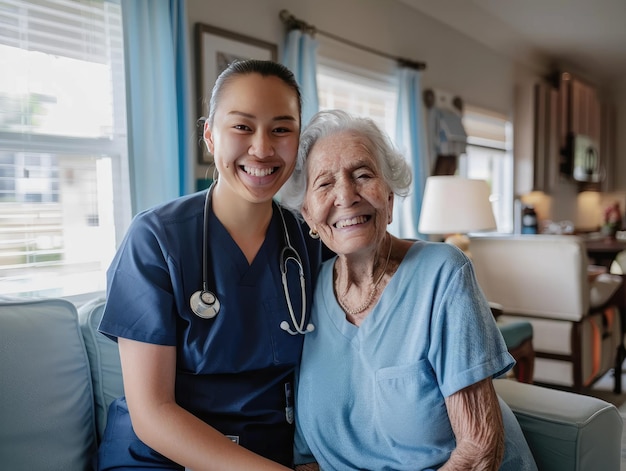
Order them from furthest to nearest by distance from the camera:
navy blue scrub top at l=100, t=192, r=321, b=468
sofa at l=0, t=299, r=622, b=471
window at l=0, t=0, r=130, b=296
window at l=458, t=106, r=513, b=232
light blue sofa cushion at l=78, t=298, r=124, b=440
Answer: window at l=458, t=106, r=513, b=232 < window at l=0, t=0, r=130, b=296 < light blue sofa cushion at l=78, t=298, r=124, b=440 < sofa at l=0, t=299, r=622, b=471 < navy blue scrub top at l=100, t=192, r=321, b=468

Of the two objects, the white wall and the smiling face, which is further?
the white wall

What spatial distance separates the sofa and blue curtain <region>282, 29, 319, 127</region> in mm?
1912

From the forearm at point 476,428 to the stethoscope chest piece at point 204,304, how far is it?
1.71ft

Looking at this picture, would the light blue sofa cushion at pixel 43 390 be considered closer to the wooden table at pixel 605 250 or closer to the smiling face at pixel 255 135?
the smiling face at pixel 255 135

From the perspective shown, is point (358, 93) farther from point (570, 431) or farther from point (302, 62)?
point (570, 431)

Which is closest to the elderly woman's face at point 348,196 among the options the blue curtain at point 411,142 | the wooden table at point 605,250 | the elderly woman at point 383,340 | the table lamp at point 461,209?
the elderly woman at point 383,340

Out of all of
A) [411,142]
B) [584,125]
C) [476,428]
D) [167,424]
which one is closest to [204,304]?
[167,424]

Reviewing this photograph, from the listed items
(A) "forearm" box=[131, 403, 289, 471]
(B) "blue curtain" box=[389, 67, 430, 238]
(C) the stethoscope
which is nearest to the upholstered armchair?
(B) "blue curtain" box=[389, 67, 430, 238]

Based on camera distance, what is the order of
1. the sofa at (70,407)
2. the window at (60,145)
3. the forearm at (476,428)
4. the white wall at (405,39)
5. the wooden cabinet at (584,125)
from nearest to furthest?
the forearm at (476,428) < the sofa at (70,407) < the window at (60,145) < the white wall at (405,39) < the wooden cabinet at (584,125)

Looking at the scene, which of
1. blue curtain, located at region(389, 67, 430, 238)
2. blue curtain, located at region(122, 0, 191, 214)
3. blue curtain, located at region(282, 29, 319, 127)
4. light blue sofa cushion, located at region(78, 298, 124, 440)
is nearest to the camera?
light blue sofa cushion, located at region(78, 298, 124, 440)

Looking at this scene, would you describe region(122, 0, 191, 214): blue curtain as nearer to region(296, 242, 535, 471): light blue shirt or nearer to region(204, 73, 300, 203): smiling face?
region(204, 73, 300, 203): smiling face

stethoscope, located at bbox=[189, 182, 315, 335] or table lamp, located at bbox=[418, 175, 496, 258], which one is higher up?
table lamp, located at bbox=[418, 175, 496, 258]

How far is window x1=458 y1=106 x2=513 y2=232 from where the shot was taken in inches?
198

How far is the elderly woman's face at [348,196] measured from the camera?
117 cm
